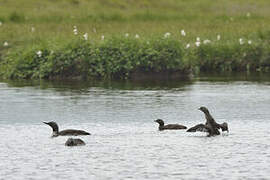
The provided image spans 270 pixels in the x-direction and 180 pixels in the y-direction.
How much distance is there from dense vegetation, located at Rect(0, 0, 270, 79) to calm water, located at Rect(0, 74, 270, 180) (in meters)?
1.87

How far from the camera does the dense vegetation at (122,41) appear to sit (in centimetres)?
2983

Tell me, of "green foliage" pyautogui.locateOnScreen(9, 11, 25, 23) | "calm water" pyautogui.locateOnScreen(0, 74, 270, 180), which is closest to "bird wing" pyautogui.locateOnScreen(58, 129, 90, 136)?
"calm water" pyautogui.locateOnScreen(0, 74, 270, 180)

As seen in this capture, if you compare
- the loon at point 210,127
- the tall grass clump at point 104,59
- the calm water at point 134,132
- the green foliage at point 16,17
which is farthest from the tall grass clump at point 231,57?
the loon at point 210,127

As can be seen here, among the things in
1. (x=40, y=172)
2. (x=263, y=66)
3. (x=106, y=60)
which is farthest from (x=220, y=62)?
(x=40, y=172)

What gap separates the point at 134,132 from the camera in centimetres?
1842

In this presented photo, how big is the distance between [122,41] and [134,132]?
12029mm

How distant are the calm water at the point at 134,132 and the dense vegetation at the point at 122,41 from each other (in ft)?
6.13

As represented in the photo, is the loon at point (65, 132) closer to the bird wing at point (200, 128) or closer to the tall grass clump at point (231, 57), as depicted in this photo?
the bird wing at point (200, 128)

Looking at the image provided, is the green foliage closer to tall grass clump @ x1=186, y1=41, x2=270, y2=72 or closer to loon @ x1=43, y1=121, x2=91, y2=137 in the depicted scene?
tall grass clump @ x1=186, y1=41, x2=270, y2=72

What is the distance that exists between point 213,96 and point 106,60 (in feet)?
19.3

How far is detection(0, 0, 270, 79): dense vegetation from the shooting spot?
97.9 feet

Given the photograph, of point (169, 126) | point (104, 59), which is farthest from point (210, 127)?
point (104, 59)

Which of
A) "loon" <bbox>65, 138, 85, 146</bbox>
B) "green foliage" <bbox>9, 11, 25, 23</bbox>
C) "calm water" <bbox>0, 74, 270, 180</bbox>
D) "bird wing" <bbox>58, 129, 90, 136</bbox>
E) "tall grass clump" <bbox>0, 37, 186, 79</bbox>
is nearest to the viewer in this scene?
"calm water" <bbox>0, 74, 270, 180</bbox>

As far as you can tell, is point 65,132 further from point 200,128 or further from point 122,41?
point 122,41
